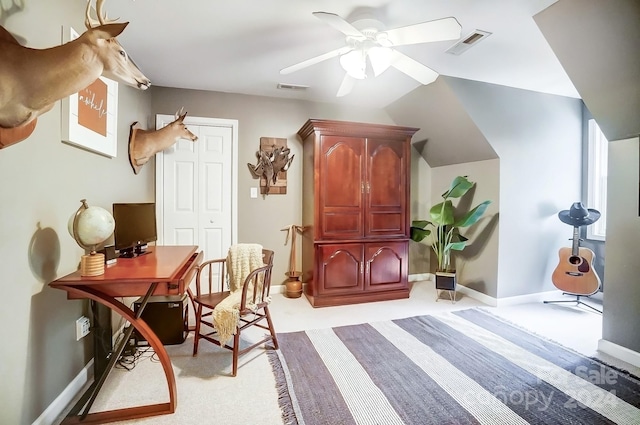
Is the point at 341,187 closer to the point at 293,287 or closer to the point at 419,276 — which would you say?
the point at 293,287

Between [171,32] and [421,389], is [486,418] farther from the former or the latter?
[171,32]

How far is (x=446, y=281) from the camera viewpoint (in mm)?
3260

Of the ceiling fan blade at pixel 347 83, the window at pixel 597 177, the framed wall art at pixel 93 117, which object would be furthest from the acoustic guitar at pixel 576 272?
the framed wall art at pixel 93 117

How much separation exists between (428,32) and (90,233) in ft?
7.06

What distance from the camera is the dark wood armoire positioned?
3.08 metres

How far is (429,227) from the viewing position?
4.09 meters

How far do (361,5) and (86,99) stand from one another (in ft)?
6.07

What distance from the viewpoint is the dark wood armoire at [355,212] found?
10.1 feet

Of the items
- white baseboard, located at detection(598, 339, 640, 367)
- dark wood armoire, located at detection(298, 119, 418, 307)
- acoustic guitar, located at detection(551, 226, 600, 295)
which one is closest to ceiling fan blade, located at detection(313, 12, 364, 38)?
dark wood armoire, located at detection(298, 119, 418, 307)

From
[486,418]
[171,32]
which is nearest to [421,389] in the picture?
[486,418]

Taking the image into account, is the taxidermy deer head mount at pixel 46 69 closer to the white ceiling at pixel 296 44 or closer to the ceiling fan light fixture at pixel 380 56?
the white ceiling at pixel 296 44

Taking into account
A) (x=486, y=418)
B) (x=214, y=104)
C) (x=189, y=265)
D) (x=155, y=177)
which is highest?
(x=214, y=104)

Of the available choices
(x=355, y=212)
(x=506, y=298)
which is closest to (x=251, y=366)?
(x=355, y=212)

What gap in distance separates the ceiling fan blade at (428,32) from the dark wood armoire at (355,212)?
1.37m
